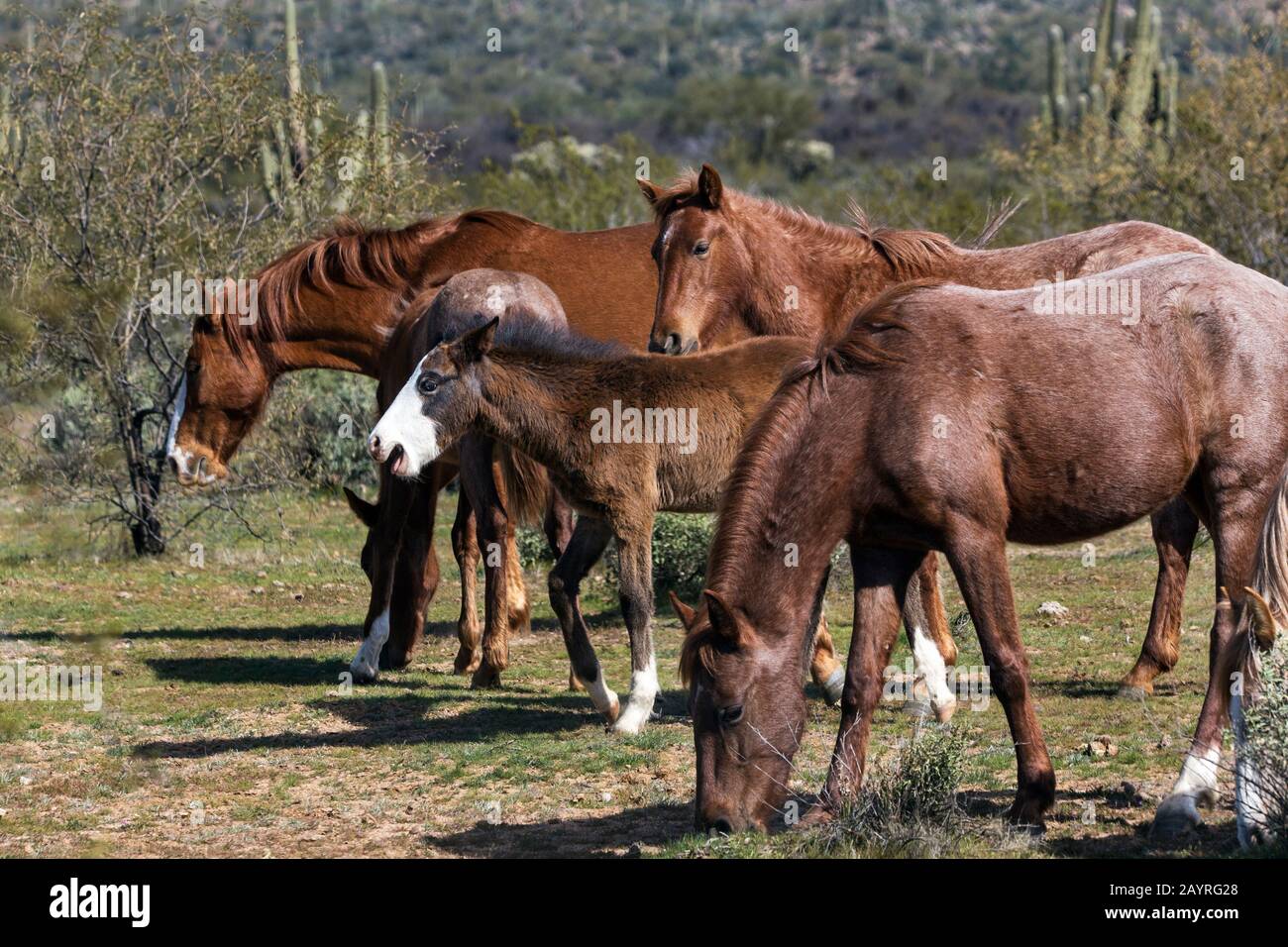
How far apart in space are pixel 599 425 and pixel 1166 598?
133 inches

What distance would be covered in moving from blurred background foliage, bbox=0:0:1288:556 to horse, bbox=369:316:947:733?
203 cm

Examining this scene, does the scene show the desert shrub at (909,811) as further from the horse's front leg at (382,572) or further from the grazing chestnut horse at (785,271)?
the horse's front leg at (382,572)

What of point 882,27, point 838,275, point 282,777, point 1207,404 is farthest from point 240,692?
point 882,27

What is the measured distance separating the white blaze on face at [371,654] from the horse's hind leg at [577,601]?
6.65 feet

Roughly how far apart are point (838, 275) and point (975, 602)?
11.9 ft

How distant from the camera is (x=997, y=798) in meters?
6.94

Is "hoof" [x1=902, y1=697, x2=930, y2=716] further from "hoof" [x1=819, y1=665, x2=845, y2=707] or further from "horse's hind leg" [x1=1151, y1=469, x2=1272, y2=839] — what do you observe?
"horse's hind leg" [x1=1151, y1=469, x2=1272, y2=839]

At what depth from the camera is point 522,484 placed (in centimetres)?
965

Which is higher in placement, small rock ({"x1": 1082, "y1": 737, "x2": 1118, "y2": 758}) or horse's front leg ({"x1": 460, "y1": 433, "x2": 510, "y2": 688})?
horse's front leg ({"x1": 460, "y1": 433, "x2": 510, "y2": 688})

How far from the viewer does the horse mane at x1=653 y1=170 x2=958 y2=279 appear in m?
9.34

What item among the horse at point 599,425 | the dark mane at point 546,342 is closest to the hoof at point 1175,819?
the horse at point 599,425

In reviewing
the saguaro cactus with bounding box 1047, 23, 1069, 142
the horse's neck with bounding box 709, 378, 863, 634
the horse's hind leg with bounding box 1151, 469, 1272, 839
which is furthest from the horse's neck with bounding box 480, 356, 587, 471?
the saguaro cactus with bounding box 1047, 23, 1069, 142

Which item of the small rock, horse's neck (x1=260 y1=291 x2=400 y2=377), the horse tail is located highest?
horse's neck (x1=260 y1=291 x2=400 y2=377)

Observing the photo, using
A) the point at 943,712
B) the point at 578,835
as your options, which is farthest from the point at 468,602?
the point at 578,835
